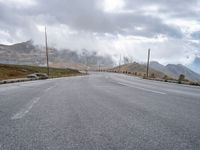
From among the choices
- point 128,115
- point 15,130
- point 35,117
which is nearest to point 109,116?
point 128,115

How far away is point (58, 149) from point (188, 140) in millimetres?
2168

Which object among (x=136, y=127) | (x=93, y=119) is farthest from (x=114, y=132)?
(x=93, y=119)

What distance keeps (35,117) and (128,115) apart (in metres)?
2.33

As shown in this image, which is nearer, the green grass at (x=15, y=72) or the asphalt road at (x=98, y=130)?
the asphalt road at (x=98, y=130)

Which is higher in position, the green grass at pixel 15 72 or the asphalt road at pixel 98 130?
the asphalt road at pixel 98 130

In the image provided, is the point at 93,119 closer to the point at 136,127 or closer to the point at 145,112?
the point at 136,127

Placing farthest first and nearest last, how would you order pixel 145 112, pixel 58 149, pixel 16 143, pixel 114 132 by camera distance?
pixel 145 112 < pixel 114 132 < pixel 16 143 < pixel 58 149

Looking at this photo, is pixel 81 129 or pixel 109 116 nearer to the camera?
pixel 81 129

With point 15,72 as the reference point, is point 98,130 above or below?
above

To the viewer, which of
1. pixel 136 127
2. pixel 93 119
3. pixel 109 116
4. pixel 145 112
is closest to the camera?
pixel 136 127

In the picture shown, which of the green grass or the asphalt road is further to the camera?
the green grass

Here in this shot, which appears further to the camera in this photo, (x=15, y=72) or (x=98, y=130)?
(x=15, y=72)

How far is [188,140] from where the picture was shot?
4.02 m

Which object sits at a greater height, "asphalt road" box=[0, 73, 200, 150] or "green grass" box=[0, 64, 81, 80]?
"asphalt road" box=[0, 73, 200, 150]
